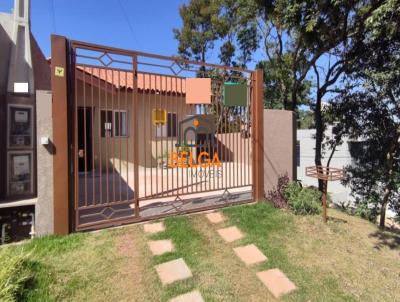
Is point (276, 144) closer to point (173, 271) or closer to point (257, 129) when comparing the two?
point (257, 129)

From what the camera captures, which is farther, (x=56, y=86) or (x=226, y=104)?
(x=226, y=104)

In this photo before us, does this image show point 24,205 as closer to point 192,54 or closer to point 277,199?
point 277,199

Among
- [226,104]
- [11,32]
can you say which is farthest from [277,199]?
[11,32]

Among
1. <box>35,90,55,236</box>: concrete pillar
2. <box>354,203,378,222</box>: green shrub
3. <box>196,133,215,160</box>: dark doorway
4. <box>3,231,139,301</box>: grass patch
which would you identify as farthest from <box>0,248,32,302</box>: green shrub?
<box>354,203,378,222</box>: green shrub

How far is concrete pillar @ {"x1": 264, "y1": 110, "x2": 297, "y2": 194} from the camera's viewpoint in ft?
17.9

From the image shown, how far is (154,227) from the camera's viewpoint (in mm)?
4074

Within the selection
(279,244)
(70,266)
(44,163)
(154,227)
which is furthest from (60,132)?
(279,244)

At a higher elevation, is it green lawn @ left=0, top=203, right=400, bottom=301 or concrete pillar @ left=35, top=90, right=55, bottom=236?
concrete pillar @ left=35, top=90, right=55, bottom=236

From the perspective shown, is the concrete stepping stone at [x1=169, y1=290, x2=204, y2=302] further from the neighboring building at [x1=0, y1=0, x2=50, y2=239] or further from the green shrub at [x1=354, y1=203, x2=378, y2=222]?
the green shrub at [x1=354, y1=203, x2=378, y2=222]

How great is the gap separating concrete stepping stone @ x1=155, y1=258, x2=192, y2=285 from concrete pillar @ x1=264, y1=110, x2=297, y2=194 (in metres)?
2.78

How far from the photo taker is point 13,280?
8.42ft

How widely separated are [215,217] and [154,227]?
1.06 meters

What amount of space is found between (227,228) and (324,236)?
1537 mm

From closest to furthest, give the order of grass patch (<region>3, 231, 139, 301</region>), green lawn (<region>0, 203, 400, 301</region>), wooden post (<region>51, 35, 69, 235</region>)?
grass patch (<region>3, 231, 139, 301</region>) < green lawn (<region>0, 203, 400, 301</region>) < wooden post (<region>51, 35, 69, 235</region>)
